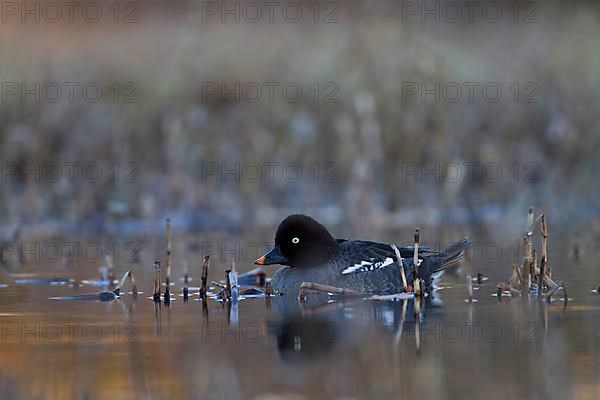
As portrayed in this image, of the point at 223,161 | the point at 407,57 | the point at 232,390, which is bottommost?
the point at 232,390

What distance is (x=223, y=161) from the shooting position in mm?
19250

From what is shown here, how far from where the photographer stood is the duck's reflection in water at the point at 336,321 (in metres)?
9.03

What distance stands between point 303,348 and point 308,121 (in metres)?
11.6

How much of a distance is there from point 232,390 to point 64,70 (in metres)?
14.3

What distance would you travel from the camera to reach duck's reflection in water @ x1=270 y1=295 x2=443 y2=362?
9031 millimetres

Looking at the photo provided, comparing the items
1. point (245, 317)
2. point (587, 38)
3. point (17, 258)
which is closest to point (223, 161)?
point (17, 258)

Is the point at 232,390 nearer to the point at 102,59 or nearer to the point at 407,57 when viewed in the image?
the point at 407,57

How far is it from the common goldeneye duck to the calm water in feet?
1.39
